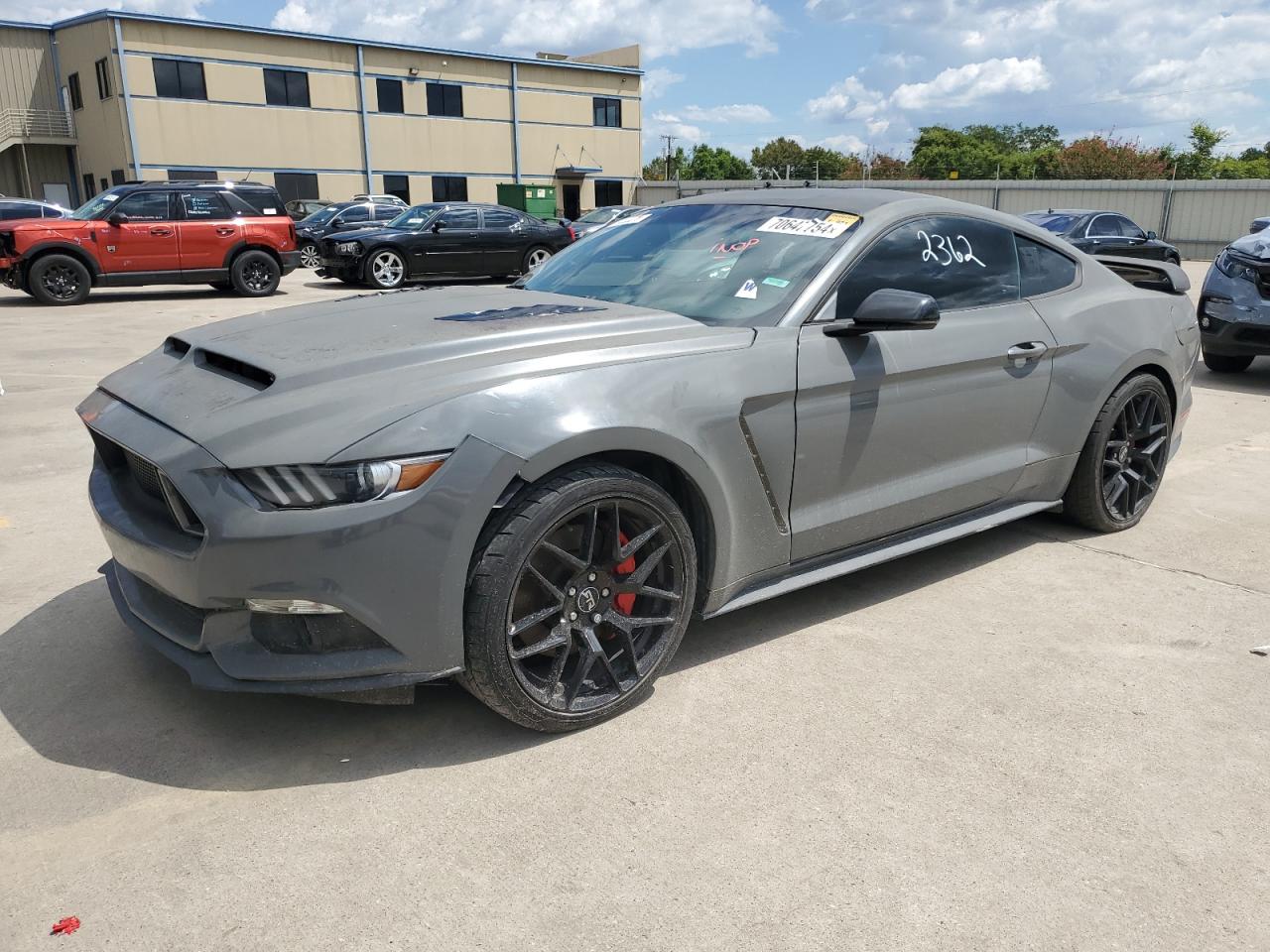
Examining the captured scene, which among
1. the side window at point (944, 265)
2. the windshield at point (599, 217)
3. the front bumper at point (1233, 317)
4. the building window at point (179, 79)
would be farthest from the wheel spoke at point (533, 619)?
the building window at point (179, 79)

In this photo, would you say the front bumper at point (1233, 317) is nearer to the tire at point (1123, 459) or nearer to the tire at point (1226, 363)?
the tire at point (1226, 363)

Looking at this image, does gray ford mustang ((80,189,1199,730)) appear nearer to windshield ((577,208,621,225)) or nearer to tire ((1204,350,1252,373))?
tire ((1204,350,1252,373))

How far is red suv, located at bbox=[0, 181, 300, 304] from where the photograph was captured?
14.4 metres

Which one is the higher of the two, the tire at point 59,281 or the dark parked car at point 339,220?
the dark parked car at point 339,220

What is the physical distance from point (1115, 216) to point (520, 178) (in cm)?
2994

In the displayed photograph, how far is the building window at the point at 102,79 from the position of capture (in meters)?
34.8

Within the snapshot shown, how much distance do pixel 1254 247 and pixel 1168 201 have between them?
25.0 metres

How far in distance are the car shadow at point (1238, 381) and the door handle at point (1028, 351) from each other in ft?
18.7

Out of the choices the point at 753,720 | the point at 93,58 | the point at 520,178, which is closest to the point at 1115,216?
the point at 753,720

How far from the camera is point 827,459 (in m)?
3.33

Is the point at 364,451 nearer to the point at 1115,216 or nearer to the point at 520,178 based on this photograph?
the point at 1115,216

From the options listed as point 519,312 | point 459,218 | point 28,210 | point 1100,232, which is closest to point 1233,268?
point 519,312

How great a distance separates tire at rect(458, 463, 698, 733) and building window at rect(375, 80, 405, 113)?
134 ft

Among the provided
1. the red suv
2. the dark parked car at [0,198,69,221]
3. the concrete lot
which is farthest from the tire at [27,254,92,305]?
the concrete lot
